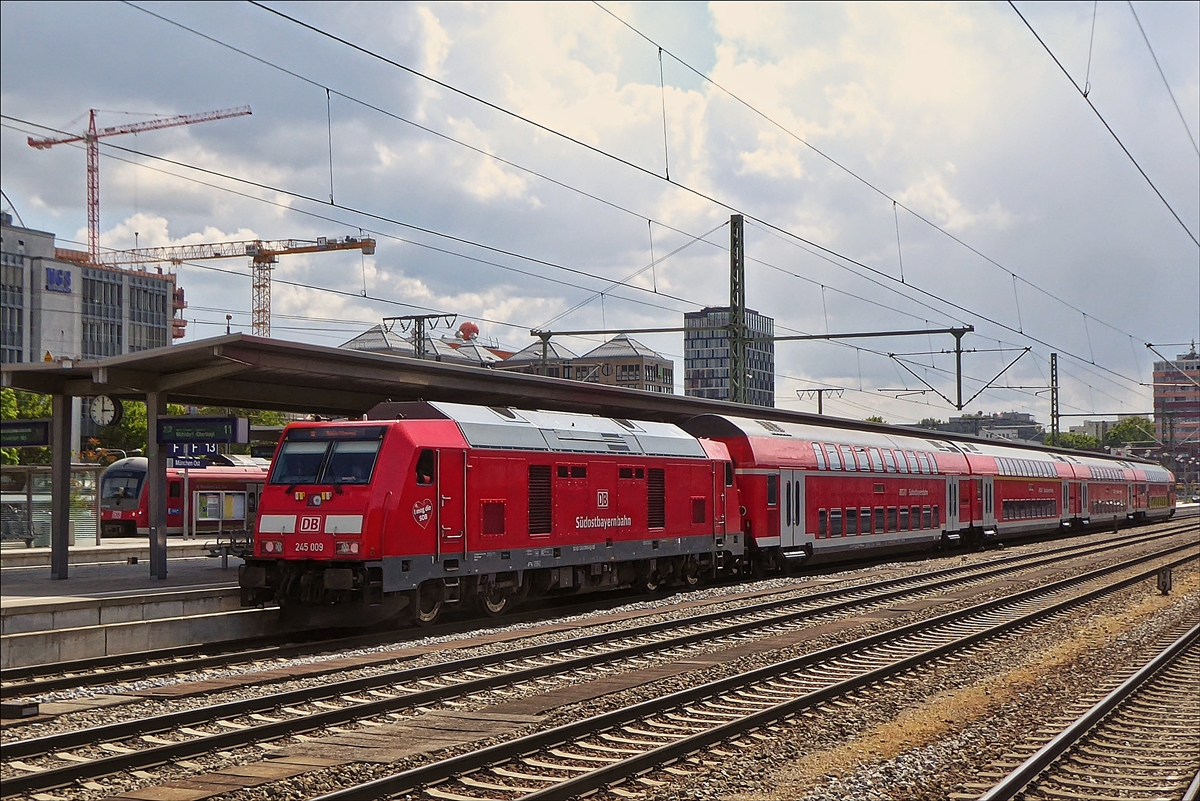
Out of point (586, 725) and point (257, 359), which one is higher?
point (257, 359)

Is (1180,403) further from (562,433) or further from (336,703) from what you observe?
(336,703)

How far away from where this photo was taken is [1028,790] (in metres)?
10.2

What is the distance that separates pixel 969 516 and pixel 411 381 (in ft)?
91.5

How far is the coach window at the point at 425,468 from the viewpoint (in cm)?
1853

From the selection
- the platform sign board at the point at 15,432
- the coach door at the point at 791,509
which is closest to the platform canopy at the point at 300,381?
the coach door at the point at 791,509

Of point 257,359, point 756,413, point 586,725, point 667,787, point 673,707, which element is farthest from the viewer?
point 756,413

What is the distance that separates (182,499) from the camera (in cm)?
4366

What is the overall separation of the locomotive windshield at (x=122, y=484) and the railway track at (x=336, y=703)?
97.4ft

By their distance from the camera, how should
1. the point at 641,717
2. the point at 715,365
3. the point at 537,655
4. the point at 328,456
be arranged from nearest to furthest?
1. the point at 641,717
2. the point at 537,655
3. the point at 328,456
4. the point at 715,365

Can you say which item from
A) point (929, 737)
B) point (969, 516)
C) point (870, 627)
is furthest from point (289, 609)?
point (969, 516)

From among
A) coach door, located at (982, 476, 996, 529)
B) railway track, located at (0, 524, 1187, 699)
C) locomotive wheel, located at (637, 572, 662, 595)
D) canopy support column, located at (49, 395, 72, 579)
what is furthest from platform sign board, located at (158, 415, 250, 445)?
coach door, located at (982, 476, 996, 529)

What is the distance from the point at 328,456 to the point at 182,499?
90.2 ft

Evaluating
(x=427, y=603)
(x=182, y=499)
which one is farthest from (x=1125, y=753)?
(x=182, y=499)

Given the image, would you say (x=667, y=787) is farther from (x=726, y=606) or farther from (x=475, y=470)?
(x=726, y=606)
